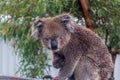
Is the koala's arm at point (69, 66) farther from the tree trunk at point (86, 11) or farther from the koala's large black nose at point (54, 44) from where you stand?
the tree trunk at point (86, 11)

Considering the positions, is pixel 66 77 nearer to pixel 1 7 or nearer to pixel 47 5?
pixel 47 5

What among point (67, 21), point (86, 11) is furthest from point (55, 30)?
point (86, 11)

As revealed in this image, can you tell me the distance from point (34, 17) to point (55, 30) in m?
0.96

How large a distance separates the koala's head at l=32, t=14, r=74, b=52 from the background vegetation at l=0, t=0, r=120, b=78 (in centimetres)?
73

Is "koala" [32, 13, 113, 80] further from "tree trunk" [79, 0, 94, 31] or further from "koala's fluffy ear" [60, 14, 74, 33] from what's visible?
"tree trunk" [79, 0, 94, 31]

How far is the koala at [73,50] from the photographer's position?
3.16 m

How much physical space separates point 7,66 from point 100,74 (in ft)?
11.7

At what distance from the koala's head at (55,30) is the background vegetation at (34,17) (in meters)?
0.73

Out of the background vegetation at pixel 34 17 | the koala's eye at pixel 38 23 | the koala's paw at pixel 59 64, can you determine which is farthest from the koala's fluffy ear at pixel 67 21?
the background vegetation at pixel 34 17

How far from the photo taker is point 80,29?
3428mm

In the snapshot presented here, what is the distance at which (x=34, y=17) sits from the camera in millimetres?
Answer: 4078

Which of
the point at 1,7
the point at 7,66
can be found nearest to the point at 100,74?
the point at 1,7

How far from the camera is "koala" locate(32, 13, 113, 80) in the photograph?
124 inches

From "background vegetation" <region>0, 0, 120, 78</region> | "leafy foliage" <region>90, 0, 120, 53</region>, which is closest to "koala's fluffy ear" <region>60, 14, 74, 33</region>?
"background vegetation" <region>0, 0, 120, 78</region>
